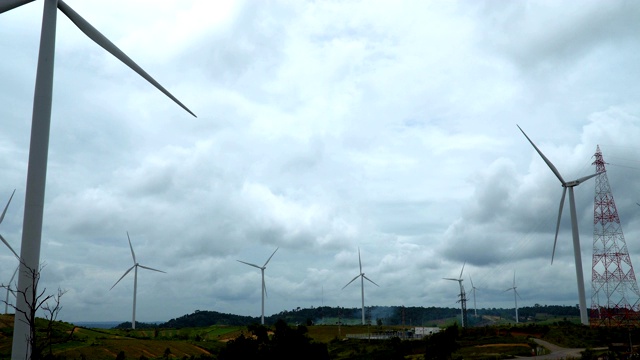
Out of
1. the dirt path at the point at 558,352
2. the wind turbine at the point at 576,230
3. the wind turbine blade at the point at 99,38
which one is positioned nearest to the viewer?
the wind turbine blade at the point at 99,38

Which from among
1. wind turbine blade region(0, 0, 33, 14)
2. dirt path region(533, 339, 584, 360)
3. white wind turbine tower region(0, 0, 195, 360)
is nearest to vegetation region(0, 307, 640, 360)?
dirt path region(533, 339, 584, 360)

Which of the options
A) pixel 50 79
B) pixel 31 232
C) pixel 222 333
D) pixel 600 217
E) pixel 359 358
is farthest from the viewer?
pixel 222 333

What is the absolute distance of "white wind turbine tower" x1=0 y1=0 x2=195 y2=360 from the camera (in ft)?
129

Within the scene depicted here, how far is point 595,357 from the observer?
72.1m

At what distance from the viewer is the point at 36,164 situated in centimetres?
4069

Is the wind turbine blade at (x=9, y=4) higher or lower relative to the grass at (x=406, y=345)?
higher

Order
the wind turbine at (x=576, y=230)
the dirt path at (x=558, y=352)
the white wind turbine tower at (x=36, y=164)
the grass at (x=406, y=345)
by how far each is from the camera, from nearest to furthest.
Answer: the white wind turbine tower at (x=36, y=164) < the dirt path at (x=558, y=352) < the grass at (x=406, y=345) < the wind turbine at (x=576, y=230)

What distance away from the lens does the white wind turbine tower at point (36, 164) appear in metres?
39.2

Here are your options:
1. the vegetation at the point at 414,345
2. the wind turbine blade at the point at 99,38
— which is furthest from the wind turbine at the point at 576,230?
the wind turbine blade at the point at 99,38

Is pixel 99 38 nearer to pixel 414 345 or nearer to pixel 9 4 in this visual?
pixel 9 4

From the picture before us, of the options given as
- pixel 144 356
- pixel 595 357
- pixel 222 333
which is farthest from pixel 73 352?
pixel 222 333

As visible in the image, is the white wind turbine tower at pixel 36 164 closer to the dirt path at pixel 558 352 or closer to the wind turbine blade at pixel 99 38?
the wind turbine blade at pixel 99 38

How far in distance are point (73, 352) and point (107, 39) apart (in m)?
68.4

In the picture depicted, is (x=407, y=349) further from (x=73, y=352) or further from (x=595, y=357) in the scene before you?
(x=73, y=352)
